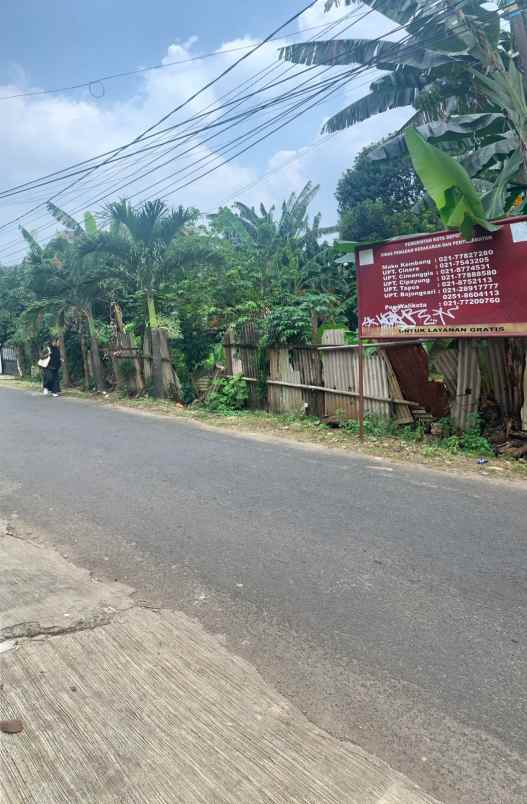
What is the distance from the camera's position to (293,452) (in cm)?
802

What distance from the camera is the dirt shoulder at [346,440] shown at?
6848 mm

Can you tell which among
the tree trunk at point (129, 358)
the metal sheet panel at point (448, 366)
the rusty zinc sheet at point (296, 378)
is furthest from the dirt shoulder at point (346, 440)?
the tree trunk at point (129, 358)

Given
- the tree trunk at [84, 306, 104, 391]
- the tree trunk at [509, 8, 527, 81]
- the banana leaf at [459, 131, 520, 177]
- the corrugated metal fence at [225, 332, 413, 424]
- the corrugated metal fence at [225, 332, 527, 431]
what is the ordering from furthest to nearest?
the tree trunk at [84, 306, 104, 391] < the corrugated metal fence at [225, 332, 413, 424] < the banana leaf at [459, 131, 520, 177] < the tree trunk at [509, 8, 527, 81] < the corrugated metal fence at [225, 332, 527, 431]

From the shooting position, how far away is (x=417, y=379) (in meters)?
8.60

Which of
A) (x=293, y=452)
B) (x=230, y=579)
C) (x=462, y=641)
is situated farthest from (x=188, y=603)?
(x=293, y=452)

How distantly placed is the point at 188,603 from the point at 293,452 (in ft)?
14.8

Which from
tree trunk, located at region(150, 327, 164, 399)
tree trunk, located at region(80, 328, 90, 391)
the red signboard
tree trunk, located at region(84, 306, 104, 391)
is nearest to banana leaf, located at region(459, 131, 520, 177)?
the red signboard

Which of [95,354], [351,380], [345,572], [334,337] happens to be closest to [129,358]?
[95,354]

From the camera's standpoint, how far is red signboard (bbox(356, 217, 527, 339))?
6789 millimetres

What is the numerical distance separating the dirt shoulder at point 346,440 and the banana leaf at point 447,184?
2.73m

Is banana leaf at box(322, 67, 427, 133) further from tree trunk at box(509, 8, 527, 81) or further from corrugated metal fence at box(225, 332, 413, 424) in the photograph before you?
corrugated metal fence at box(225, 332, 413, 424)

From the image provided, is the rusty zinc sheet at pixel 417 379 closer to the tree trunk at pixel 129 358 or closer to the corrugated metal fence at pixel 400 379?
the corrugated metal fence at pixel 400 379

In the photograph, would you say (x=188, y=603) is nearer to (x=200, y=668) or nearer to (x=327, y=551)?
(x=200, y=668)

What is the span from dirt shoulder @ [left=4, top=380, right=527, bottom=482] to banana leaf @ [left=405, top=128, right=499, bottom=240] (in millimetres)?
2732
